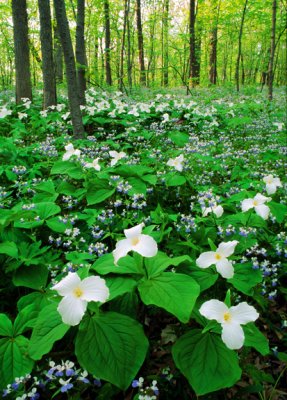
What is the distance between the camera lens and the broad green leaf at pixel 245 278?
1852 mm

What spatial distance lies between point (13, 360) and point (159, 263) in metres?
0.85

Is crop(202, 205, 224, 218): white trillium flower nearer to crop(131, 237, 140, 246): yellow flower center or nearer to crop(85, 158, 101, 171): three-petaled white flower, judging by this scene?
crop(131, 237, 140, 246): yellow flower center

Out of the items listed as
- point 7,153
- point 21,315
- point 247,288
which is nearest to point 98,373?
point 21,315

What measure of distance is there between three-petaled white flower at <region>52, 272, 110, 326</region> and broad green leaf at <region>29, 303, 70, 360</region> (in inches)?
6.1

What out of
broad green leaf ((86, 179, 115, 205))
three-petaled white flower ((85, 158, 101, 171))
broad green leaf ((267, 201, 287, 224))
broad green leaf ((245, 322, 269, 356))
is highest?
three-petaled white flower ((85, 158, 101, 171))

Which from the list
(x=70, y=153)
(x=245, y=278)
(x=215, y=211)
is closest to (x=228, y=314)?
(x=245, y=278)

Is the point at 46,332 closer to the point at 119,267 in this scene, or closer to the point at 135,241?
the point at 119,267

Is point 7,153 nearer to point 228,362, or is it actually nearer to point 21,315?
point 21,315

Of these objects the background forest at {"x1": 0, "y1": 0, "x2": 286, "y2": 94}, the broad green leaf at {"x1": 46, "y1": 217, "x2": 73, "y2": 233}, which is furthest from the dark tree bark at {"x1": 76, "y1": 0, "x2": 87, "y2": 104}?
the broad green leaf at {"x1": 46, "y1": 217, "x2": 73, "y2": 233}

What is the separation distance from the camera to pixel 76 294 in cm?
133

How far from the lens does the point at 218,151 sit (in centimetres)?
506

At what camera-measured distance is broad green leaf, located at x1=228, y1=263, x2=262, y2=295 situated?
1.85 metres

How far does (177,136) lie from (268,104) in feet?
19.0

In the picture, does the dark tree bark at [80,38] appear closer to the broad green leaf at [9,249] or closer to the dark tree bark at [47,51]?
the dark tree bark at [47,51]
